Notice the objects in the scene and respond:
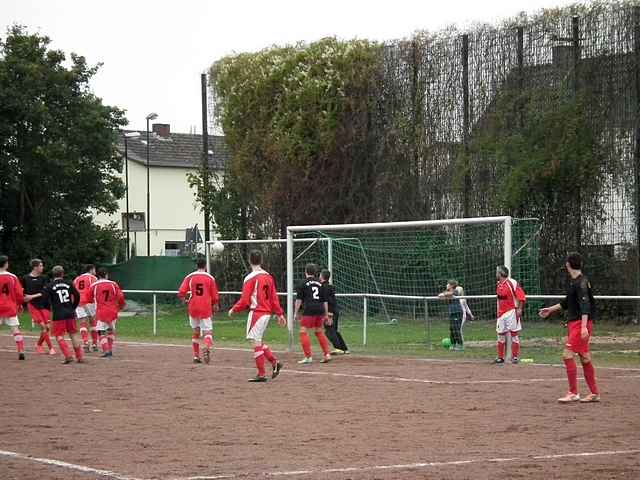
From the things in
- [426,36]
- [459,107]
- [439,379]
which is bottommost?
A: [439,379]

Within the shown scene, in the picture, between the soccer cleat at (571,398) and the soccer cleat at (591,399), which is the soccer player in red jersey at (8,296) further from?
the soccer cleat at (591,399)

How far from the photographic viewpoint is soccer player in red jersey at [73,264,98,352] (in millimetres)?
23875

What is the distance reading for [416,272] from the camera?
90.1 feet

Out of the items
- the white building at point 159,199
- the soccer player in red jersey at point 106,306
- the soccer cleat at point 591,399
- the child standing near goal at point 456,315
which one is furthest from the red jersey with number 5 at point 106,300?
the white building at point 159,199

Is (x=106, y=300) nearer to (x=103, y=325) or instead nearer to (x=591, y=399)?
(x=103, y=325)

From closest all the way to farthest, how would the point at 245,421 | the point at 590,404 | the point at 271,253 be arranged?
the point at 245,421 < the point at 590,404 < the point at 271,253

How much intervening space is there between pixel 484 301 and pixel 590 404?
1241cm

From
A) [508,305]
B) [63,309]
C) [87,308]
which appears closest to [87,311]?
[87,308]

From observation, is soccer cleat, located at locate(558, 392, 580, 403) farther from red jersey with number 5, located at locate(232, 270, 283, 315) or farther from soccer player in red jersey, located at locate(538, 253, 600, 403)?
red jersey with number 5, located at locate(232, 270, 283, 315)

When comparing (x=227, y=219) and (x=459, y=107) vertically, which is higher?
(x=459, y=107)

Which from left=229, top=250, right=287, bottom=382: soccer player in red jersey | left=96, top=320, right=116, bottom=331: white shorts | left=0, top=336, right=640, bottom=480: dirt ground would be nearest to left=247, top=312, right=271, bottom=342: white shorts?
left=229, top=250, right=287, bottom=382: soccer player in red jersey

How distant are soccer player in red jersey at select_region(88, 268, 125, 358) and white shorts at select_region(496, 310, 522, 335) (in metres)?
7.52

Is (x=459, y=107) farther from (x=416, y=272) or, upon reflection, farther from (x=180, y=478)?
(x=180, y=478)

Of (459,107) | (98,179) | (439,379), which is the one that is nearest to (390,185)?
(459,107)
